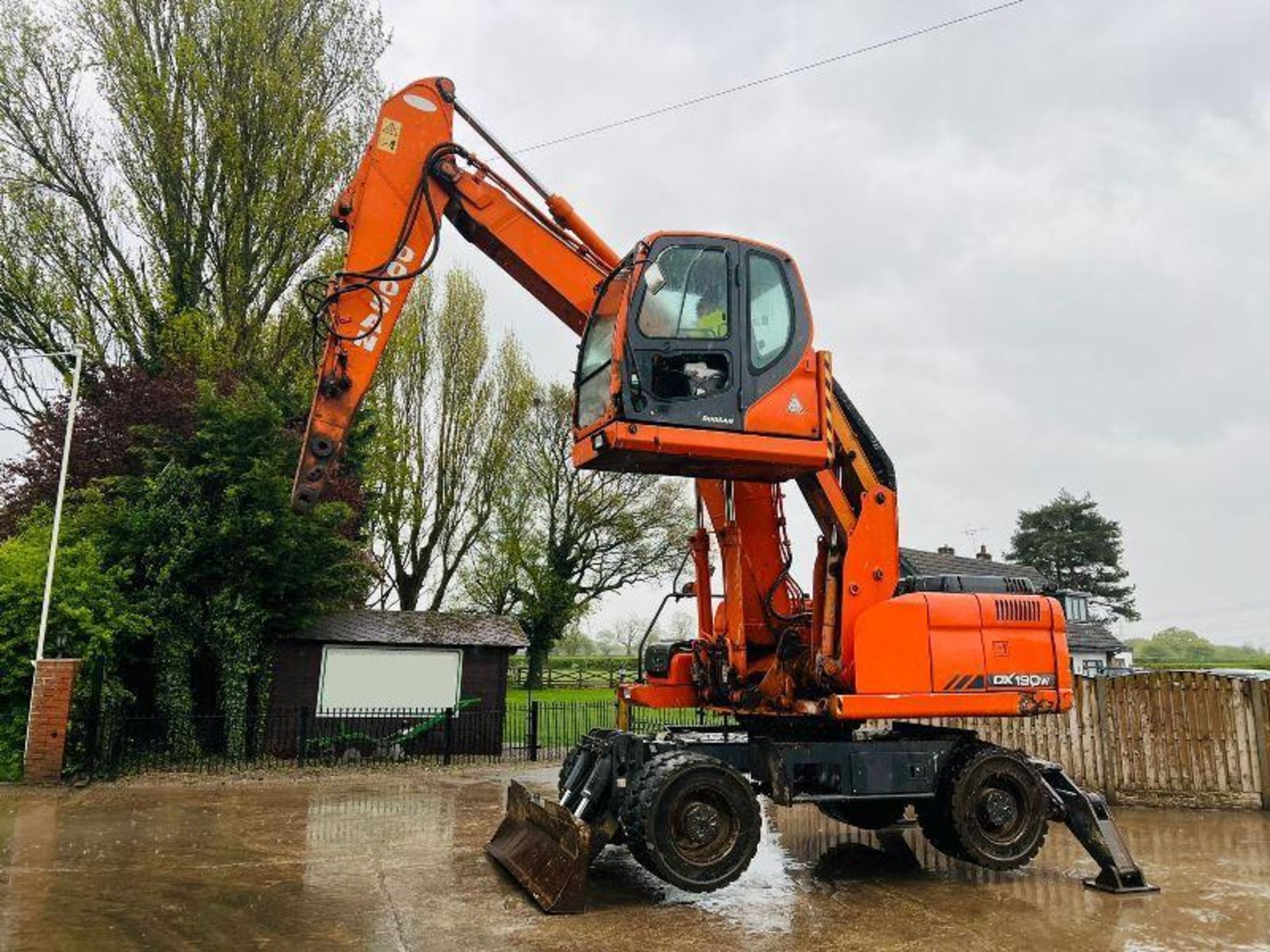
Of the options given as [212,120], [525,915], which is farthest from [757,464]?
[212,120]

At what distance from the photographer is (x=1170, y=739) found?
33.5 ft

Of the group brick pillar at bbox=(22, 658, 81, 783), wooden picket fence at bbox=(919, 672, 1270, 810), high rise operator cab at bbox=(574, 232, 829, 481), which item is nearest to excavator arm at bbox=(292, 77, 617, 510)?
high rise operator cab at bbox=(574, 232, 829, 481)

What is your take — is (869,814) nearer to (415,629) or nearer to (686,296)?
(686,296)

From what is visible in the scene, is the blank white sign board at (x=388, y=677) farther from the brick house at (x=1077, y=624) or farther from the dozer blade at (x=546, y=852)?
the brick house at (x=1077, y=624)

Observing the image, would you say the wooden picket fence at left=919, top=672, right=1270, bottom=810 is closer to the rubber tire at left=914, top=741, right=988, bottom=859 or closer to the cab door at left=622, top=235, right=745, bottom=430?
the rubber tire at left=914, top=741, right=988, bottom=859

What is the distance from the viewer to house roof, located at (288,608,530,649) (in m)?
15.6

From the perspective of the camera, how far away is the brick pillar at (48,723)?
11.3m

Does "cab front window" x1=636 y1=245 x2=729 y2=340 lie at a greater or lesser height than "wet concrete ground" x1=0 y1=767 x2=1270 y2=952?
greater

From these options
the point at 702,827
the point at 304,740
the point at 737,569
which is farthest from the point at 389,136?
the point at 304,740

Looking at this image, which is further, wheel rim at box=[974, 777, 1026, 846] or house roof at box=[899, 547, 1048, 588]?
house roof at box=[899, 547, 1048, 588]

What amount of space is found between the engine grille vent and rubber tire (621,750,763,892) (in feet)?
7.93

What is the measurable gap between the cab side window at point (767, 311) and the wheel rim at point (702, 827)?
9.94 feet

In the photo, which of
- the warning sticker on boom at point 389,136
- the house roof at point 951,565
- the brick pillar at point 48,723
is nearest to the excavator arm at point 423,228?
the warning sticker on boom at point 389,136

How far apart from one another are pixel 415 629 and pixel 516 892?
10.4 m
